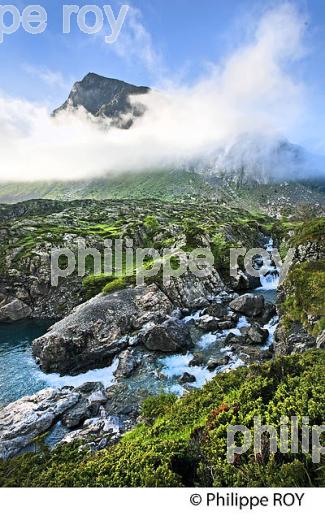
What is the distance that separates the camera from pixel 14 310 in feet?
235

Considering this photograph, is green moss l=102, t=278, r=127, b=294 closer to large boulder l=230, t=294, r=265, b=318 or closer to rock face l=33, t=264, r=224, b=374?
rock face l=33, t=264, r=224, b=374

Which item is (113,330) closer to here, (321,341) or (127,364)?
(127,364)

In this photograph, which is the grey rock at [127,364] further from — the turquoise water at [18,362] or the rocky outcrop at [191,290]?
the rocky outcrop at [191,290]

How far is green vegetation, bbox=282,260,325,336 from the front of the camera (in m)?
35.7

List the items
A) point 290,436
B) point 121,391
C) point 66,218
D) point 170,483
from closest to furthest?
1. point 170,483
2. point 290,436
3. point 121,391
4. point 66,218

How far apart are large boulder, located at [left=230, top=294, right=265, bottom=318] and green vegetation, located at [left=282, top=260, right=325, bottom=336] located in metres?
7.56

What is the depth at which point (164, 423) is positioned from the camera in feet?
74.3

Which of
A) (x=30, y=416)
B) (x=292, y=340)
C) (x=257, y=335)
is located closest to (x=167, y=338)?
(x=257, y=335)

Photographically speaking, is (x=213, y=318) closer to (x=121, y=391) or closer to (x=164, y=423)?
(x=121, y=391)

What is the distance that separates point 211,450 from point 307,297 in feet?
89.7

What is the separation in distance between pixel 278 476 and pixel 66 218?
13970 centimetres

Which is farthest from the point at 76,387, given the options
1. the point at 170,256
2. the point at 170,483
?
the point at 170,256

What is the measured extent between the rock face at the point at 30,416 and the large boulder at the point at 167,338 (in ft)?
40.7

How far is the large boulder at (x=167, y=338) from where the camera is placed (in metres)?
45.1
